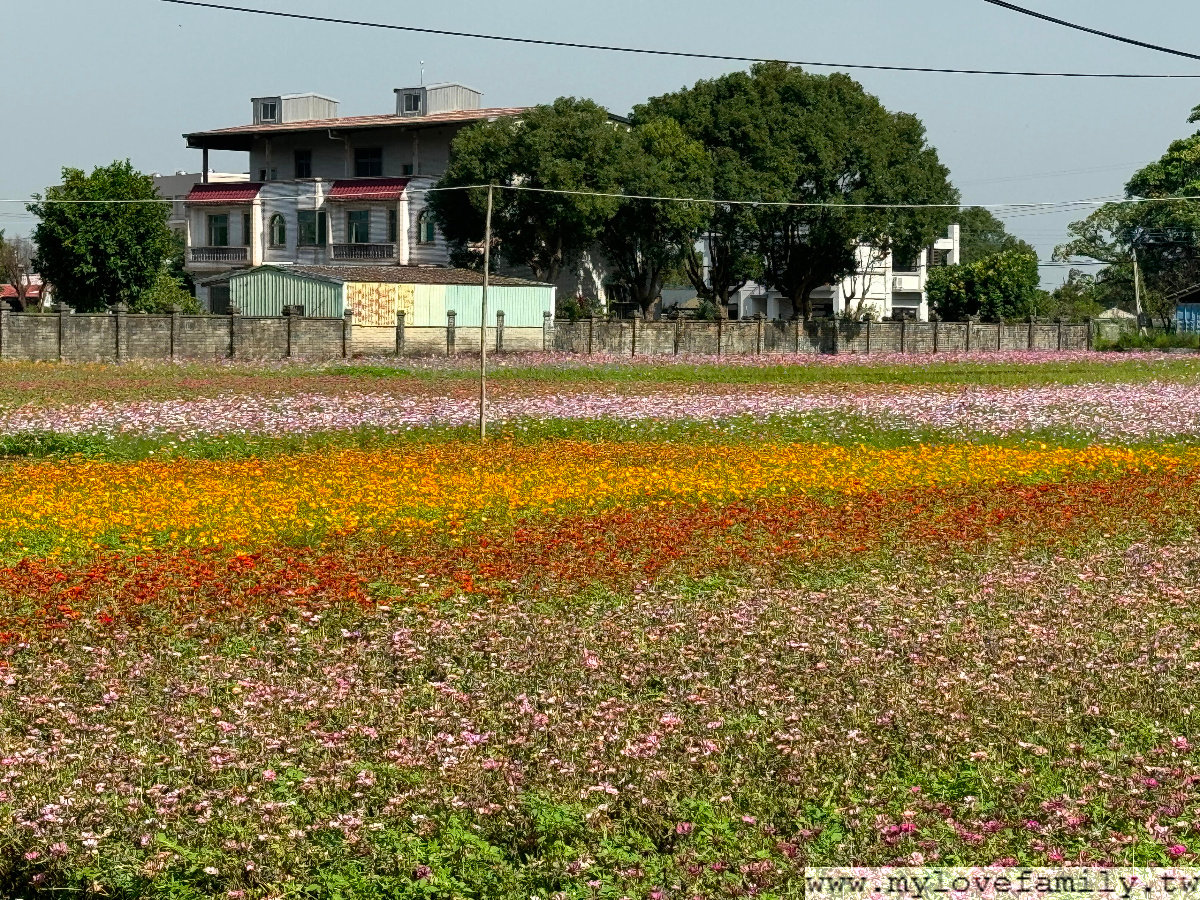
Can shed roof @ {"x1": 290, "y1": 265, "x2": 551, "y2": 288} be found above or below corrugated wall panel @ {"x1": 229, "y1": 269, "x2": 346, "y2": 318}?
above

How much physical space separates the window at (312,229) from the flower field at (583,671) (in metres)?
51.0

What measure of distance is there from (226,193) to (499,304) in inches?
841

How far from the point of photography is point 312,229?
71000mm

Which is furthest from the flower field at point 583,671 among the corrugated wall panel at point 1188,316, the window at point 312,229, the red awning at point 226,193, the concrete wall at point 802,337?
the corrugated wall panel at point 1188,316

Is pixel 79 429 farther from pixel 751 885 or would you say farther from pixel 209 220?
pixel 209 220

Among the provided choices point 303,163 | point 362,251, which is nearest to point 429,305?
point 362,251

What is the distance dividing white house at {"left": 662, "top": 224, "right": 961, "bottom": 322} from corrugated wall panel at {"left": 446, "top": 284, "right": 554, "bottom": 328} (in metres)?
35.2

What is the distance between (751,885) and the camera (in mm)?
6004

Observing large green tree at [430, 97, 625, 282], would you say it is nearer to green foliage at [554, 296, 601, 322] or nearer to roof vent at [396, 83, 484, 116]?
green foliage at [554, 296, 601, 322]

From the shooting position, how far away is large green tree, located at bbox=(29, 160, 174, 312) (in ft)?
205

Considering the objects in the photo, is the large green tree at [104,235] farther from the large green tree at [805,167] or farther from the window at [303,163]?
the large green tree at [805,167]

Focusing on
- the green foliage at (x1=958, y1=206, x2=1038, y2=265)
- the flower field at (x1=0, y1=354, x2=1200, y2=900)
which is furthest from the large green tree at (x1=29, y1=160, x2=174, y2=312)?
the green foliage at (x1=958, y1=206, x2=1038, y2=265)

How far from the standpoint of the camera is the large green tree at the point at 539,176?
195 feet

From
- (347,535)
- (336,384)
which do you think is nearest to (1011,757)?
(347,535)
